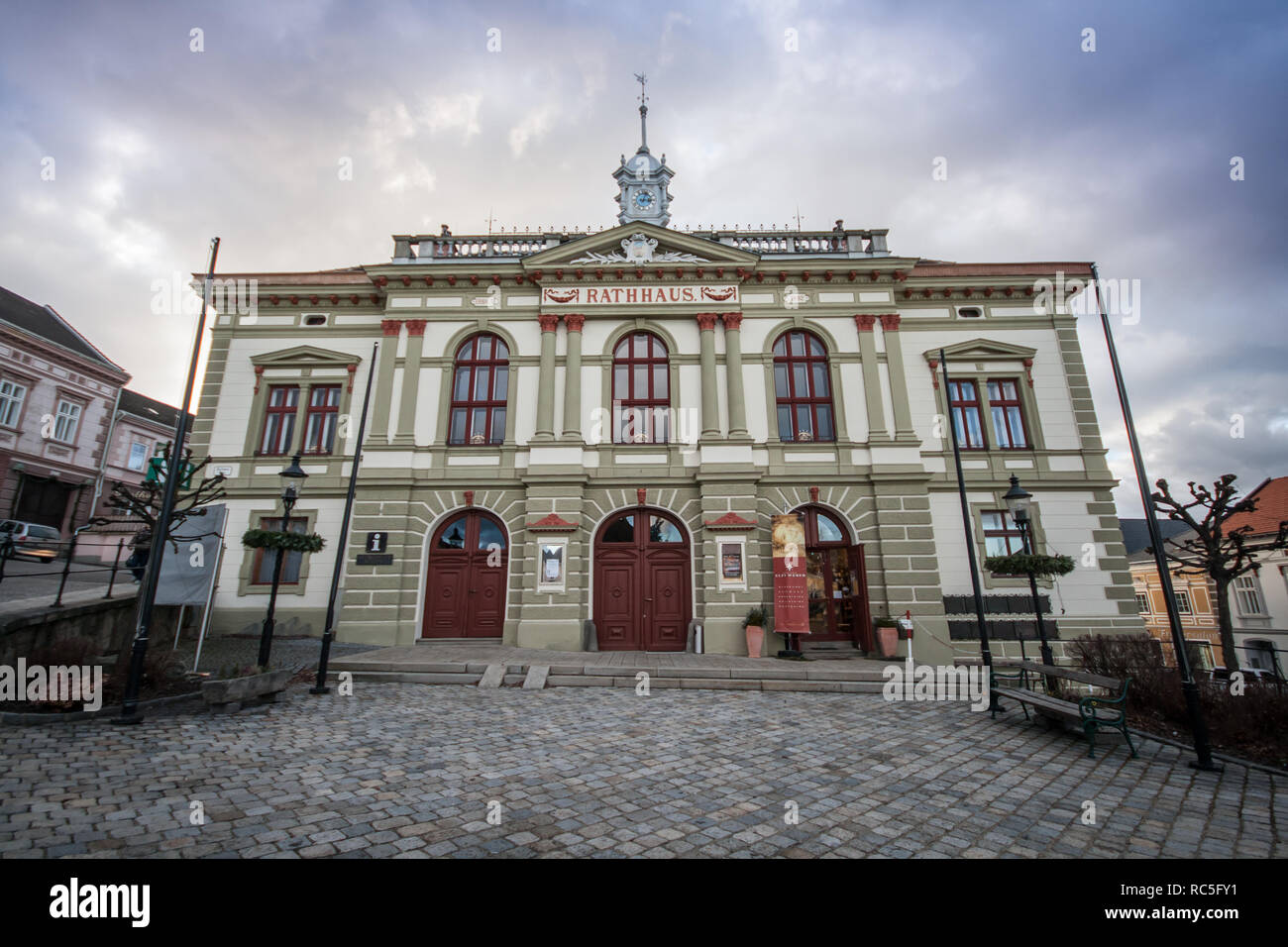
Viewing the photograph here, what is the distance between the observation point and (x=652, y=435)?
16141 millimetres

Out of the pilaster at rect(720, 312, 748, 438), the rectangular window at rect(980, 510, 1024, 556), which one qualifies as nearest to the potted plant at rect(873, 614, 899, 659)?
the rectangular window at rect(980, 510, 1024, 556)

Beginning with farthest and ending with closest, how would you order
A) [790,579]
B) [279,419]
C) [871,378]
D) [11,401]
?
1. [11,401]
2. [279,419]
3. [871,378]
4. [790,579]

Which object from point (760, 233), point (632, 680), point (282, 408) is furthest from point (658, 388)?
point (282, 408)

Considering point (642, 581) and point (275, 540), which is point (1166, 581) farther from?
point (275, 540)

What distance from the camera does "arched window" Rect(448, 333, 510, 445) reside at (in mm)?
16453

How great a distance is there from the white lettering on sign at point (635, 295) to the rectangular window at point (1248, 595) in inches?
1280

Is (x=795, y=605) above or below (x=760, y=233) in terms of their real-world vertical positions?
below

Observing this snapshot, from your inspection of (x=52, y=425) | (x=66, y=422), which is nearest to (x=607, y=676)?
(x=52, y=425)

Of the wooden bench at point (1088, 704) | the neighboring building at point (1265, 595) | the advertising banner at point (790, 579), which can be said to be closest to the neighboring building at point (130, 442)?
the advertising banner at point (790, 579)

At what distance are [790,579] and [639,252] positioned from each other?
10.8m

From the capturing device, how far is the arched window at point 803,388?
53.5 ft

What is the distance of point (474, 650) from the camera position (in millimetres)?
13453
